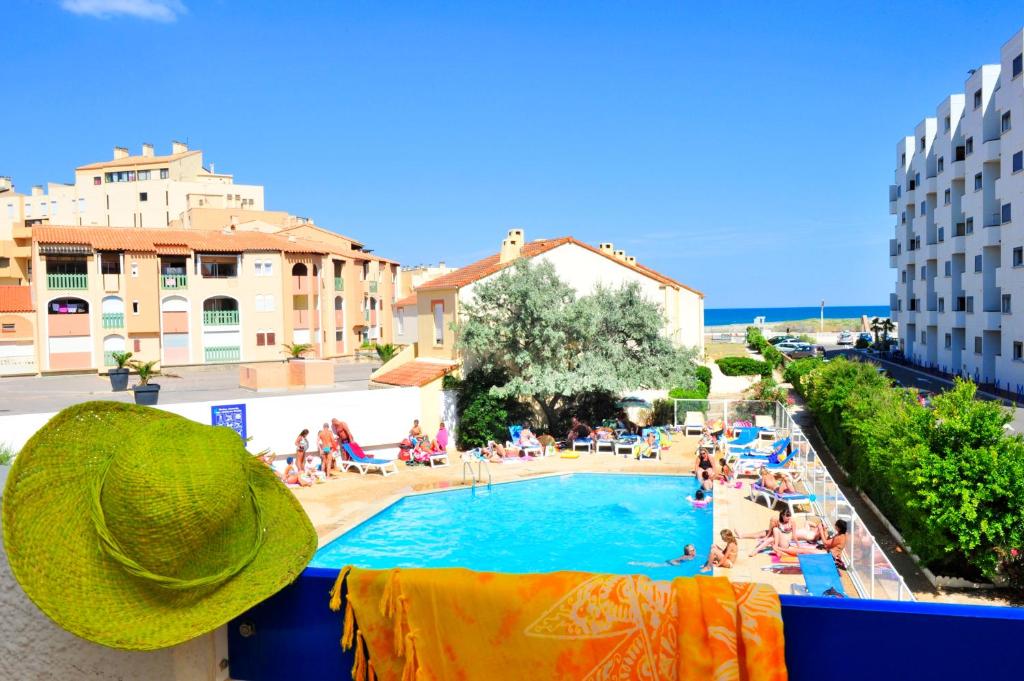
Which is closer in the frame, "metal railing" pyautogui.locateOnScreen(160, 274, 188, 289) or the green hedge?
the green hedge

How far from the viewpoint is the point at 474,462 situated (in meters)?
23.1

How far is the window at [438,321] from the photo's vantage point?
2870 centimetres

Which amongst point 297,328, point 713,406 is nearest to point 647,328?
point 713,406

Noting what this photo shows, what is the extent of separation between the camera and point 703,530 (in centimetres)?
1709

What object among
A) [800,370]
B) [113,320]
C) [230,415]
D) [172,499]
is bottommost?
[230,415]

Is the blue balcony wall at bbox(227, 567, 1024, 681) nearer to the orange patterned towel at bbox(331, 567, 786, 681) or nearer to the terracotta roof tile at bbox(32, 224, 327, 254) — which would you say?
the orange patterned towel at bbox(331, 567, 786, 681)

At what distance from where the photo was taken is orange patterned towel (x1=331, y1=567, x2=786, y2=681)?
10.3 ft

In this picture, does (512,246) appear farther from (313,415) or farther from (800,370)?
(800,370)

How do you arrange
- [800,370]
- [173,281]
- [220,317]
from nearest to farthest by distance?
[800,370] → [173,281] → [220,317]

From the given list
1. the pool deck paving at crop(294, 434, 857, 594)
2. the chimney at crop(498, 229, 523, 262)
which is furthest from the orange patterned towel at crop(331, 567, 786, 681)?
the chimney at crop(498, 229, 523, 262)

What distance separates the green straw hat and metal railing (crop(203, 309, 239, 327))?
4821 centimetres

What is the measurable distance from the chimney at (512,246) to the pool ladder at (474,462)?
386 inches

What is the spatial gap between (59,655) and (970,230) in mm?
52138

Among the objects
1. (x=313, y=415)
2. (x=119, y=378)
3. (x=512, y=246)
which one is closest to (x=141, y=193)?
(x=119, y=378)
